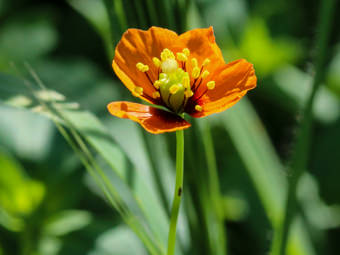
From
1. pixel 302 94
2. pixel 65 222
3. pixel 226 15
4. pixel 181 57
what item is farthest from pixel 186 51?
pixel 226 15

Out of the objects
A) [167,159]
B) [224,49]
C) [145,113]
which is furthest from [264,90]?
[145,113]

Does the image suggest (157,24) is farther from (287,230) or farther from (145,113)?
(287,230)

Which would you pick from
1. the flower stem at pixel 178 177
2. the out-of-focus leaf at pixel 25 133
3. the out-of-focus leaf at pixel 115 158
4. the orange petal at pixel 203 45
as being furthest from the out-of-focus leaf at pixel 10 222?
the orange petal at pixel 203 45

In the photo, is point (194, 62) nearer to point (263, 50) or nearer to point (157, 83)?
point (157, 83)

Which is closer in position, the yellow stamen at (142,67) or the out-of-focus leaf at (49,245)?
the yellow stamen at (142,67)

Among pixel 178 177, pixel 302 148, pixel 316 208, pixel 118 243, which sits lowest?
pixel 316 208

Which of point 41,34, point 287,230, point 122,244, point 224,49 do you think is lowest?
point 122,244

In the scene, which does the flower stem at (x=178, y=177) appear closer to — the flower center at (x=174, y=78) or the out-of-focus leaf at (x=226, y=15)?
the flower center at (x=174, y=78)
